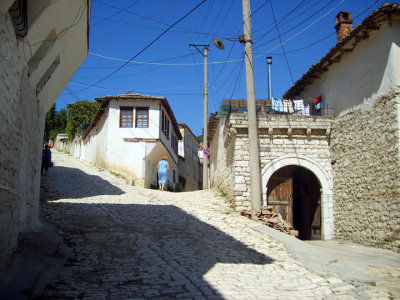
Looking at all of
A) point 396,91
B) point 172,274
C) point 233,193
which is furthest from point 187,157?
point 172,274

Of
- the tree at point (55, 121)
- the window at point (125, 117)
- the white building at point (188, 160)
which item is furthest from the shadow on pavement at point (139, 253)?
the tree at point (55, 121)

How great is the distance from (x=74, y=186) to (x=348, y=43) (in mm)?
11509

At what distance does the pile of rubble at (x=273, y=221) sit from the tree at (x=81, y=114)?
20420 millimetres

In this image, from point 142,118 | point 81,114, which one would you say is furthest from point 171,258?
point 81,114

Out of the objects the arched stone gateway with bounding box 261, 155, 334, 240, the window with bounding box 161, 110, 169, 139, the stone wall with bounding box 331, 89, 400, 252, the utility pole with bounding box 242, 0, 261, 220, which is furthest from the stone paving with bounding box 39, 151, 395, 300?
the window with bounding box 161, 110, 169, 139

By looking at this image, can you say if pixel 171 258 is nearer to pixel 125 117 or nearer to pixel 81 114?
pixel 125 117

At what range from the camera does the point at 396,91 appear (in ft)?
32.2

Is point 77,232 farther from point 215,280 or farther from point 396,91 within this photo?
point 396,91

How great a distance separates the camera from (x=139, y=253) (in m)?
6.75

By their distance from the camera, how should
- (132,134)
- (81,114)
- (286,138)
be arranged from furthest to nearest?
(81,114) < (132,134) < (286,138)

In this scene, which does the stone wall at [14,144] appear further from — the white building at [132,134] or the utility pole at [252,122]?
the white building at [132,134]

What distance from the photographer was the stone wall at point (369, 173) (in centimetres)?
968

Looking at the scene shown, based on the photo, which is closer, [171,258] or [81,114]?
[171,258]

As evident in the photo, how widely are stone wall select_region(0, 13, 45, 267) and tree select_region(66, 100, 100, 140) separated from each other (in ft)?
73.5
